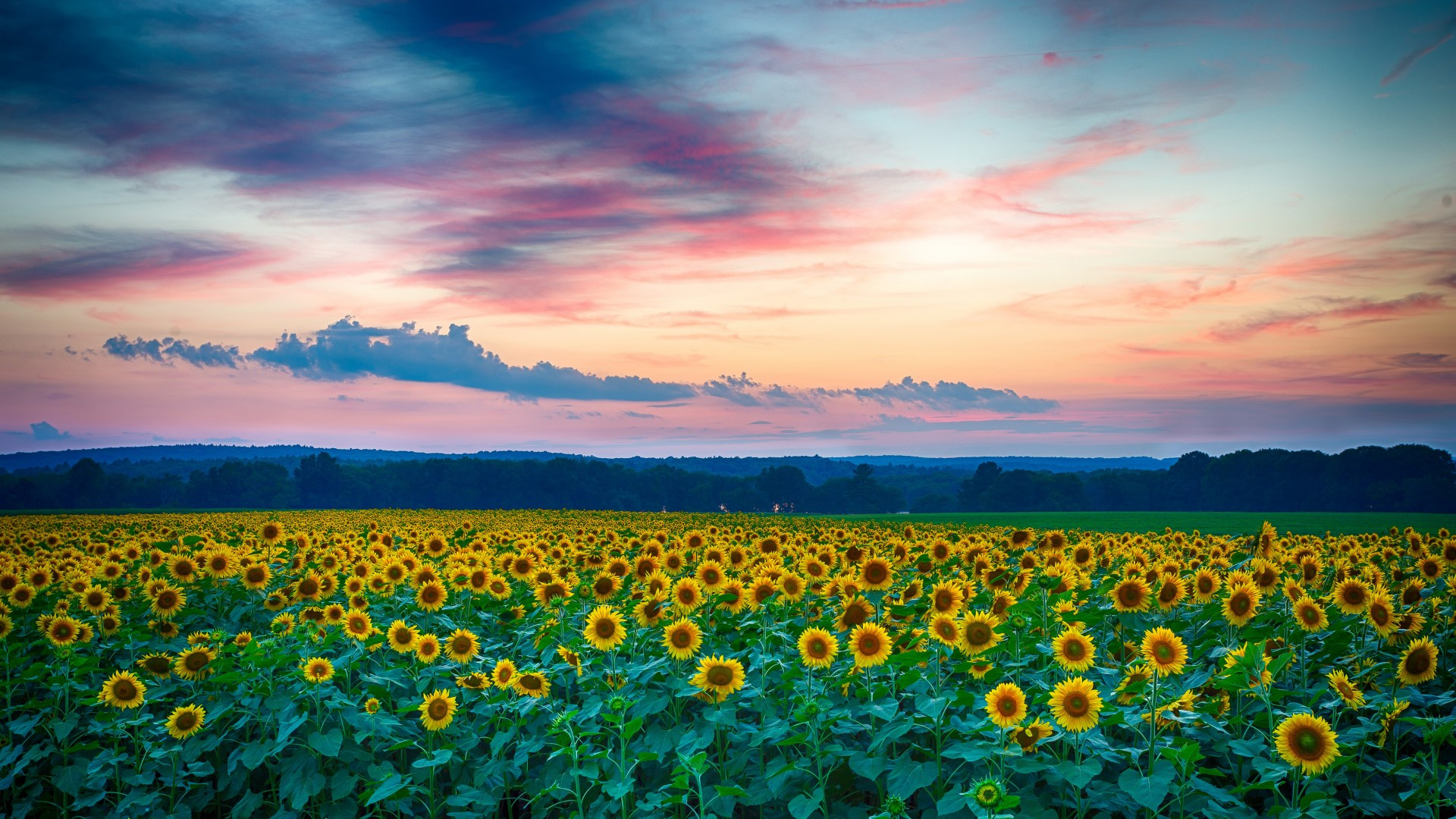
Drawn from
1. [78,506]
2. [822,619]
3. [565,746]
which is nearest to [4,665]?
[565,746]

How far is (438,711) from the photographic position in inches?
294

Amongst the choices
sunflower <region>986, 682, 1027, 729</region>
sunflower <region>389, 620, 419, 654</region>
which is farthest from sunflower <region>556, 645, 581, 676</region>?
sunflower <region>986, 682, 1027, 729</region>

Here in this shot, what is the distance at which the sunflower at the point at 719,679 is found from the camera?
6762mm

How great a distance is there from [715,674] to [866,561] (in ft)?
7.60

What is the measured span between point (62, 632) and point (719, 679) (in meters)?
7.47

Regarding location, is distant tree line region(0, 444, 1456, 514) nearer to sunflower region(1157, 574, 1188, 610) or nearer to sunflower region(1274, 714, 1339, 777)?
sunflower region(1157, 574, 1188, 610)

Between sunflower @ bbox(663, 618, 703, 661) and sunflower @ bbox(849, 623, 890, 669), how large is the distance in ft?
4.70

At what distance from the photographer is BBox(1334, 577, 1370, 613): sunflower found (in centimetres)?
770

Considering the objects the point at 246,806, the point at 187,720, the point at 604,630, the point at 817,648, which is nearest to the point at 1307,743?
the point at 817,648

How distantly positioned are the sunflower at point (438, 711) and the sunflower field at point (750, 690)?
1.0 inches

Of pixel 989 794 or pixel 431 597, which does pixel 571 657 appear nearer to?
pixel 431 597

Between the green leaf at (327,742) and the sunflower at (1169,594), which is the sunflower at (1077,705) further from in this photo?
the green leaf at (327,742)

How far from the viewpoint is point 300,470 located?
5094 inches

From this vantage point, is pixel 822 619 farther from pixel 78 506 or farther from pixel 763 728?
pixel 78 506
